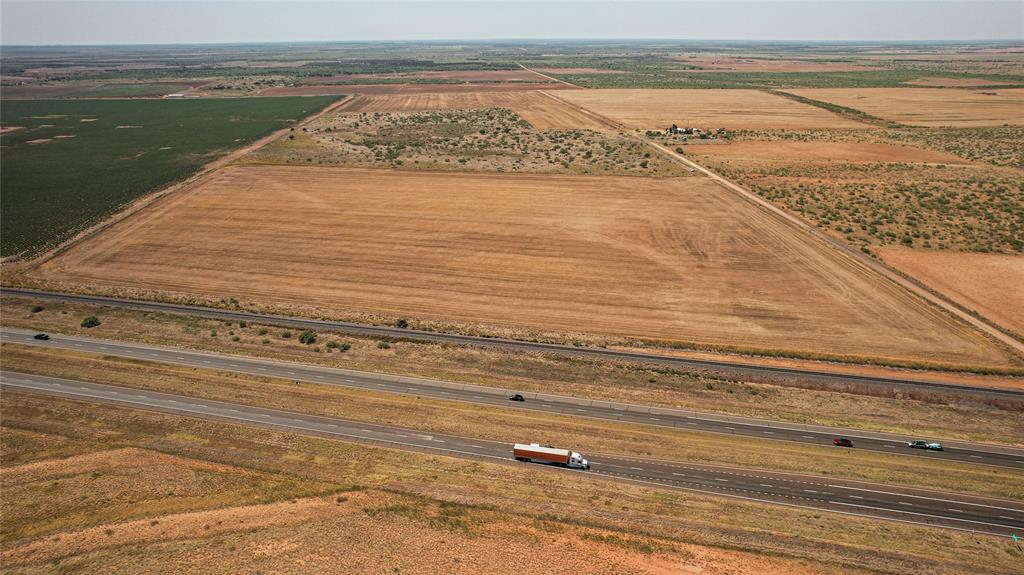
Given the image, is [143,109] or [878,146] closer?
[878,146]

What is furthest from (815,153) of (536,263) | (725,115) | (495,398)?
(495,398)

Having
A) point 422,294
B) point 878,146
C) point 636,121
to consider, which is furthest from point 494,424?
point 636,121

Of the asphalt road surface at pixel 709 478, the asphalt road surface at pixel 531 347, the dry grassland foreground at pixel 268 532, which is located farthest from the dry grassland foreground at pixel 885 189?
the dry grassland foreground at pixel 268 532

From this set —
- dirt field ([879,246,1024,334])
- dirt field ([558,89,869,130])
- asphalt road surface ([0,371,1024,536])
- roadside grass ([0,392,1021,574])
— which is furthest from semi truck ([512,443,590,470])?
dirt field ([558,89,869,130])

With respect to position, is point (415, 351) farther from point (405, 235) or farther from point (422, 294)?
point (405, 235)

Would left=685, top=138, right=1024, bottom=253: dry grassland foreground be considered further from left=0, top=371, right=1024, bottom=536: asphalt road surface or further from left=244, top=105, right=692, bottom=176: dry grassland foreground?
left=0, top=371, right=1024, bottom=536: asphalt road surface

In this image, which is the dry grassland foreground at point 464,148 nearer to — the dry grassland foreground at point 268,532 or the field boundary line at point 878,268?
the field boundary line at point 878,268
